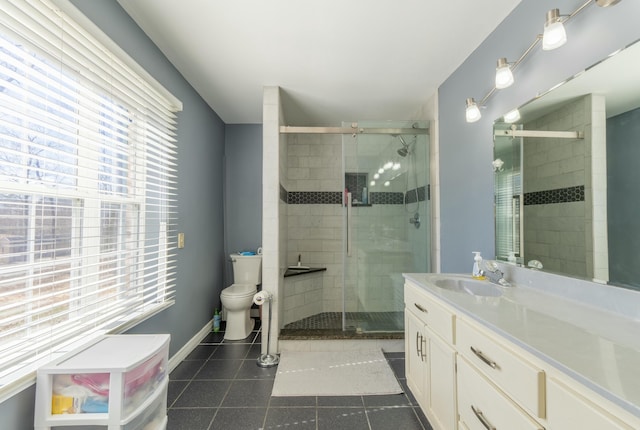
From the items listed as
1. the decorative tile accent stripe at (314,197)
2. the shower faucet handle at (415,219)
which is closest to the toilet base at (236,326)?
the decorative tile accent stripe at (314,197)

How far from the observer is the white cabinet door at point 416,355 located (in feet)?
5.32

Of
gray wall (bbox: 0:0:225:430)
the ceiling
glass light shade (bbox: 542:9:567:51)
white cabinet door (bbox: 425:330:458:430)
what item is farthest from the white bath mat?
the ceiling

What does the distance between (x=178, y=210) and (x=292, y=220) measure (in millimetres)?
1585

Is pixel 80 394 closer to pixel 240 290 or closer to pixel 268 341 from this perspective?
pixel 268 341

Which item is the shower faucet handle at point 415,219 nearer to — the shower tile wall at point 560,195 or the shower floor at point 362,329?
the shower floor at point 362,329

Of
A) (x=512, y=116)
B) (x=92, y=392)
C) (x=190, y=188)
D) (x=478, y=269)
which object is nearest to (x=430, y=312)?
(x=478, y=269)

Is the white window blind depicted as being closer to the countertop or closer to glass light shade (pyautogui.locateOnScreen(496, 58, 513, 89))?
the countertop

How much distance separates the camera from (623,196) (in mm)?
1051

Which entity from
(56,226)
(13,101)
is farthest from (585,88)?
(56,226)

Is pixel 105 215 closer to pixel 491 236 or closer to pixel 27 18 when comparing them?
pixel 27 18

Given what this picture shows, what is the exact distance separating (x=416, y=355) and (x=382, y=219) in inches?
54.5

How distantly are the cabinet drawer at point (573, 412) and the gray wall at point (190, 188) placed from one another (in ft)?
6.08

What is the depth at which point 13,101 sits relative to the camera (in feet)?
3.39

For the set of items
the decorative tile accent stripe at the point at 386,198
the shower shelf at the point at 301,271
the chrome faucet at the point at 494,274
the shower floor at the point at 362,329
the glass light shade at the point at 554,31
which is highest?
the glass light shade at the point at 554,31
